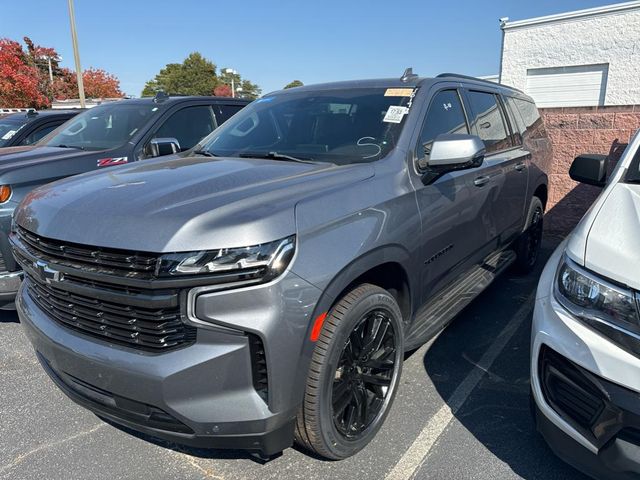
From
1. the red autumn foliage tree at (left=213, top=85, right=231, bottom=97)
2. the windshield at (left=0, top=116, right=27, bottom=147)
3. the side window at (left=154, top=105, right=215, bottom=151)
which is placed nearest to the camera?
the side window at (left=154, top=105, right=215, bottom=151)

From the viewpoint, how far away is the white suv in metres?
1.74

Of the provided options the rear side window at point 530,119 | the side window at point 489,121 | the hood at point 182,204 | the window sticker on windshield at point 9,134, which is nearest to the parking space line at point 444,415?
the hood at point 182,204

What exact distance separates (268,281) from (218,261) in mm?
200

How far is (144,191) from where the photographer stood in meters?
2.21

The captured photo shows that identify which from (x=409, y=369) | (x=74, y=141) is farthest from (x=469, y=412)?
(x=74, y=141)

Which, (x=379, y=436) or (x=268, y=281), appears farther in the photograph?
(x=379, y=436)

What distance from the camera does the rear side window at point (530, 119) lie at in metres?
4.89

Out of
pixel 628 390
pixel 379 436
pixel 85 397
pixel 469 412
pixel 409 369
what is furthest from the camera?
pixel 409 369

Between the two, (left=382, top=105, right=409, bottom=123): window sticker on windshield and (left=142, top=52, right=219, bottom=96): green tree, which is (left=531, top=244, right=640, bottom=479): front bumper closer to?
(left=382, top=105, right=409, bottom=123): window sticker on windshield

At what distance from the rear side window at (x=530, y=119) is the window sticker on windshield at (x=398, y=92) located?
2130 millimetres

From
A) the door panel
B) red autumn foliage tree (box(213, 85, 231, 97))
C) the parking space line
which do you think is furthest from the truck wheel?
red autumn foliage tree (box(213, 85, 231, 97))

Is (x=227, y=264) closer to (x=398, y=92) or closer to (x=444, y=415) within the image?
(x=444, y=415)

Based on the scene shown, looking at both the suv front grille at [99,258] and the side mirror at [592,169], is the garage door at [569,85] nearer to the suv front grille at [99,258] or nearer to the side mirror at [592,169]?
the side mirror at [592,169]

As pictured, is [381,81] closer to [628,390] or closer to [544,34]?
[628,390]
